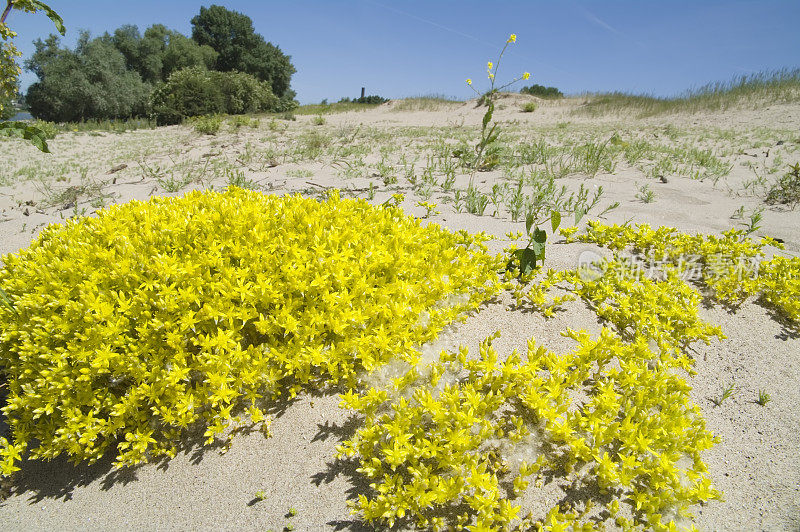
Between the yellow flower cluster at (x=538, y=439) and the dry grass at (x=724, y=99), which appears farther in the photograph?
the dry grass at (x=724, y=99)

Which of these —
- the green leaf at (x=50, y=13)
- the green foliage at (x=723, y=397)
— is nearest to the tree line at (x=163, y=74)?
the green leaf at (x=50, y=13)

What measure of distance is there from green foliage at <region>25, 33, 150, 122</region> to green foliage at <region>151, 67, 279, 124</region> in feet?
29.6

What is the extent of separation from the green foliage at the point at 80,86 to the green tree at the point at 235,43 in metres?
13.1

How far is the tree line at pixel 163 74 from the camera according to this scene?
25.0 m

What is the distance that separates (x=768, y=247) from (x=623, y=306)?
2.53 meters

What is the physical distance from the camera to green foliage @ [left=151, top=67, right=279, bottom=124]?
2344 centimetres

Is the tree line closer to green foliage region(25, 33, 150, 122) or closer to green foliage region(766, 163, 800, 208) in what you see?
green foliage region(25, 33, 150, 122)

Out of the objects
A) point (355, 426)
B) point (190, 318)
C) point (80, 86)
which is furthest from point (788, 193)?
point (80, 86)

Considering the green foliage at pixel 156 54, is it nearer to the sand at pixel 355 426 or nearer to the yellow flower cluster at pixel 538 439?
the sand at pixel 355 426

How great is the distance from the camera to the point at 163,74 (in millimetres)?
41812

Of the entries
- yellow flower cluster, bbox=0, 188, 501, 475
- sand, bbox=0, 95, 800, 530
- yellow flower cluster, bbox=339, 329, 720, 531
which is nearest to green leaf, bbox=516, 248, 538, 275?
sand, bbox=0, 95, 800, 530

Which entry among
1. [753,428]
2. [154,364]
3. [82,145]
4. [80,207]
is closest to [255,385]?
[154,364]

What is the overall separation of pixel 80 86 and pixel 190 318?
38.9 meters

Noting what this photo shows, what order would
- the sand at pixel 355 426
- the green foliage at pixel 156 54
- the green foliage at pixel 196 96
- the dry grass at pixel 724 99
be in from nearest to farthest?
the sand at pixel 355 426, the dry grass at pixel 724 99, the green foliage at pixel 196 96, the green foliage at pixel 156 54
